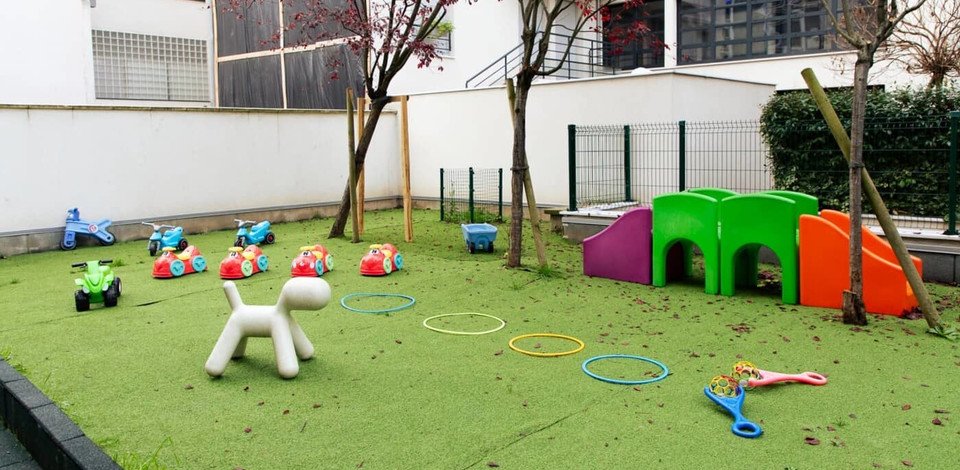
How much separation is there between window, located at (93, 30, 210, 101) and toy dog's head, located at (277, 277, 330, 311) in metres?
18.9

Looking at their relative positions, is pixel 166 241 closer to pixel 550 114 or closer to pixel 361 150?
pixel 361 150

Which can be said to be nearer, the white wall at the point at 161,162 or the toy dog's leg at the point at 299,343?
the toy dog's leg at the point at 299,343

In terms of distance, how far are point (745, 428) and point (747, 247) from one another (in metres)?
Answer: 4.33

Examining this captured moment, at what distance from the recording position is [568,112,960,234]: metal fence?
1085cm

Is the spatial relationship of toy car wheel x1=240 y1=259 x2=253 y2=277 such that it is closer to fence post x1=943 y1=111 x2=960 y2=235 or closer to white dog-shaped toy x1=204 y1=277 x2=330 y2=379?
white dog-shaped toy x1=204 y1=277 x2=330 y2=379

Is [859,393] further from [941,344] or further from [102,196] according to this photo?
[102,196]

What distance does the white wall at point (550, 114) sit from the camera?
13484mm

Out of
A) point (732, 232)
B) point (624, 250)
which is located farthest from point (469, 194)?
point (732, 232)

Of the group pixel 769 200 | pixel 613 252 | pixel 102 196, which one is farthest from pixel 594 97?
pixel 102 196

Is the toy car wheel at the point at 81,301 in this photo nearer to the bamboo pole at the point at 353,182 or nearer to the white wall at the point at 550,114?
the bamboo pole at the point at 353,182

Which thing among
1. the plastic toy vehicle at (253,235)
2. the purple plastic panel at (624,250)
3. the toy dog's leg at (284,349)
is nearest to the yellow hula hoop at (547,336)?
the toy dog's leg at (284,349)

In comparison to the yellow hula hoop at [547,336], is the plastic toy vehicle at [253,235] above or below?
above

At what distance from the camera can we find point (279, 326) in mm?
5645

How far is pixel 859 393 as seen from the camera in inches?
202
